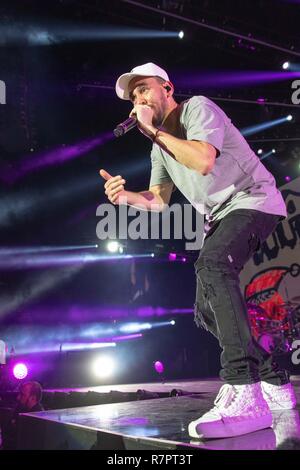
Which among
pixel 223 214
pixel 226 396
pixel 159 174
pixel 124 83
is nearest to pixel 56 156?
pixel 159 174

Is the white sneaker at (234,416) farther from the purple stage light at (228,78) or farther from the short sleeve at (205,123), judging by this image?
the purple stage light at (228,78)

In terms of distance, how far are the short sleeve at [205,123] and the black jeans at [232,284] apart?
40 centimetres

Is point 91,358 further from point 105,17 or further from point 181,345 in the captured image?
point 105,17

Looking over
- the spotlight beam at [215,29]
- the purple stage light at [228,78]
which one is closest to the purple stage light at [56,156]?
the purple stage light at [228,78]

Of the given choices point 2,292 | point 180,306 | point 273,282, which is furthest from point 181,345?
point 2,292

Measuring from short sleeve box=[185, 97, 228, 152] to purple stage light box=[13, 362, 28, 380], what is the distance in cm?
697

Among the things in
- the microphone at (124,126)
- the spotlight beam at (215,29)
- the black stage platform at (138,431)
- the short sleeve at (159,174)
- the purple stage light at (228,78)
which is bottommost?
the black stage platform at (138,431)

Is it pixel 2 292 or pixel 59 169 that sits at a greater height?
pixel 59 169

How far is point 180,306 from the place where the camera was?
12.2 metres

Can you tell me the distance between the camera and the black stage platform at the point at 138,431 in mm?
1602

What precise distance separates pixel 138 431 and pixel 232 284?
0.80m

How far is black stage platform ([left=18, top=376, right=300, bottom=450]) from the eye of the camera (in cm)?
160

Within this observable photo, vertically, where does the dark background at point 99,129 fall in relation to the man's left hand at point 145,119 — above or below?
above
